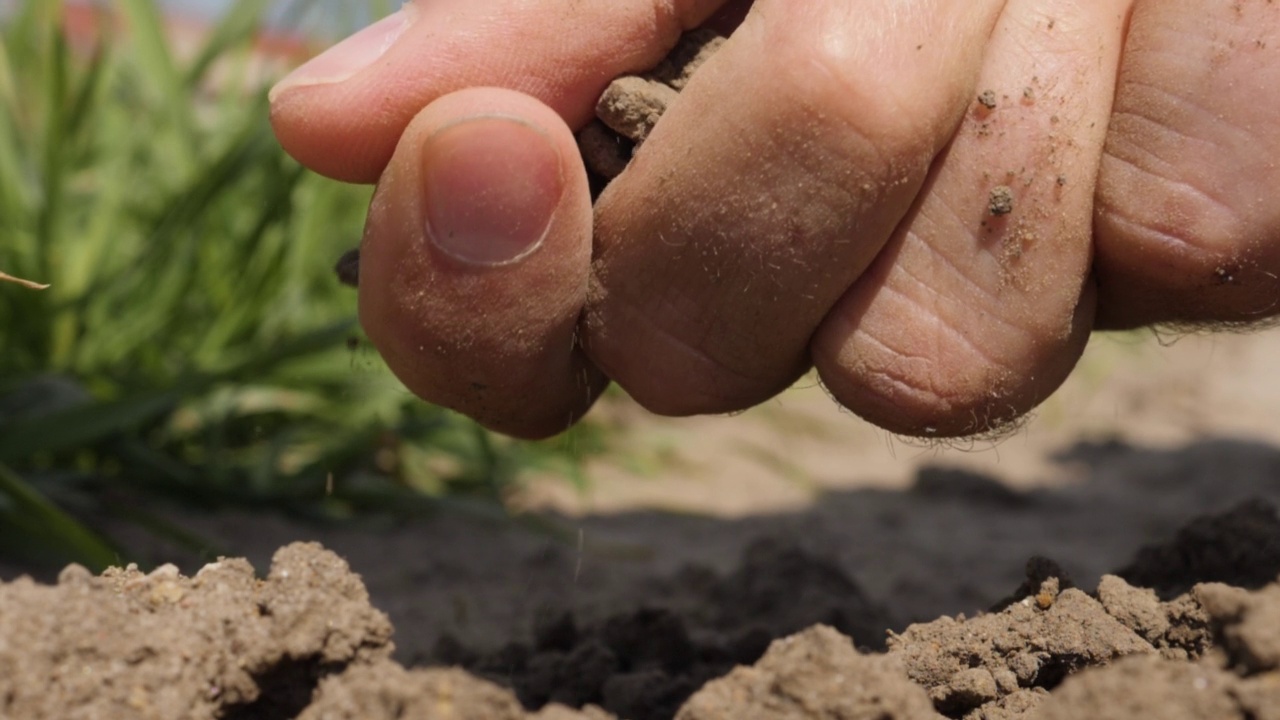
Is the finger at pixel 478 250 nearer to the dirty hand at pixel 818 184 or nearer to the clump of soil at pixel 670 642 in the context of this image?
the dirty hand at pixel 818 184

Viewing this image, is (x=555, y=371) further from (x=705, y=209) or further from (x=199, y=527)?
(x=199, y=527)

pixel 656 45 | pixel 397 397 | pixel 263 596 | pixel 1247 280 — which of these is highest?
pixel 656 45

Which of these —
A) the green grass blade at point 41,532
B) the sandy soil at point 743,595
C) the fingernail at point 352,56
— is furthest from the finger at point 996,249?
the green grass blade at point 41,532

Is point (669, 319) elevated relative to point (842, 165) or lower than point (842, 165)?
lower

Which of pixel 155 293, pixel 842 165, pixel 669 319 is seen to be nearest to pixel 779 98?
pixel 842 165

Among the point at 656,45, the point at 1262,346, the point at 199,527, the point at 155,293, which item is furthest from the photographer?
the point at 1262,346

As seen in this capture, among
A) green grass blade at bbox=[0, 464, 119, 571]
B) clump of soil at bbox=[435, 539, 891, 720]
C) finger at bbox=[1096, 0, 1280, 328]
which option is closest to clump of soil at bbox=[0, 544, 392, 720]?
clump of soil at bbox=[435, 539, 891, 720]

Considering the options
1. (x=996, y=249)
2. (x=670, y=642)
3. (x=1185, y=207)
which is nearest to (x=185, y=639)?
(x=670, y=642)

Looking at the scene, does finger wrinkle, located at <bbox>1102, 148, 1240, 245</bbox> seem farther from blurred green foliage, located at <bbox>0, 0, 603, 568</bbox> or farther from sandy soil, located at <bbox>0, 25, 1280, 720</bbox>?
blurred green foliage, located at <bbox>0, 0, 603, 568</bbox>
